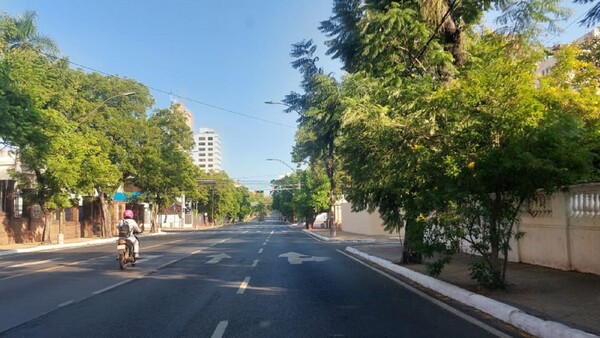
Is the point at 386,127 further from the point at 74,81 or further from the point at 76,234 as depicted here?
the point at 76,234

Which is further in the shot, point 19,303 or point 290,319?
point 19,303

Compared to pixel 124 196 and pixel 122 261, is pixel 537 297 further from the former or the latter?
pixel 124 196

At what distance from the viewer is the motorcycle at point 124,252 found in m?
16.6

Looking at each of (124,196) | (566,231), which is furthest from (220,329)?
(124,196)

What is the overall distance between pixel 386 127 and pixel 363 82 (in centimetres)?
353

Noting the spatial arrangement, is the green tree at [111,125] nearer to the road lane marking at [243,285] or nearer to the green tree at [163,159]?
the green tree at [163,159]

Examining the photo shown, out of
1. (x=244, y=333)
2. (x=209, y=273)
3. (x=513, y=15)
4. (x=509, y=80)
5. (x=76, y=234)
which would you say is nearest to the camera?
(x=244, y=333)

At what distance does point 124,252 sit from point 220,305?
309 inches

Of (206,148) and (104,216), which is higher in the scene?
(206,148)

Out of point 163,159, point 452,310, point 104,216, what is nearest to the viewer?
point 452,310

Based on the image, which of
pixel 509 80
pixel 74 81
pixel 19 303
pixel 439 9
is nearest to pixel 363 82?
pixel 439 9

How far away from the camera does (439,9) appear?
13336mm

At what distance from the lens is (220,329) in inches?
309

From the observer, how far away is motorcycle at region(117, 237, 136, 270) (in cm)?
1664
